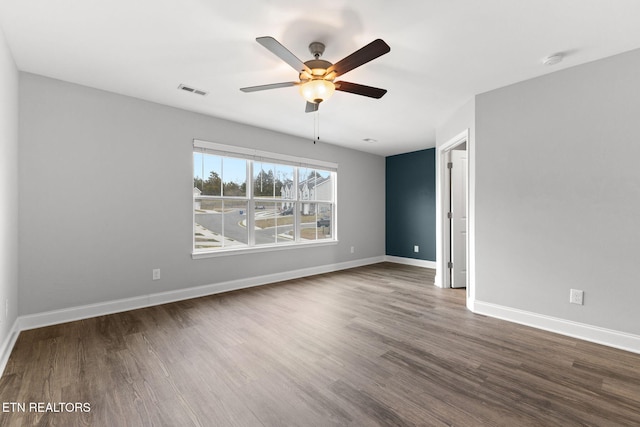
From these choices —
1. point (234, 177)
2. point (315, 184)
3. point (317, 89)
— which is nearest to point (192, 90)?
point (234, 177)

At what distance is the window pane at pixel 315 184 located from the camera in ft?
17.6

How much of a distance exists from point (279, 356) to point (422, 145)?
4974mm

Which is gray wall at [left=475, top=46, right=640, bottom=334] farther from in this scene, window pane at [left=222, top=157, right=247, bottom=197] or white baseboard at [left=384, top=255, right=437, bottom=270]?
window pane at [left=222, top=157, right=247, bottom=197]

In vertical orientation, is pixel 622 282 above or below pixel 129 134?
below

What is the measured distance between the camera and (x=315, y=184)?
5.62m

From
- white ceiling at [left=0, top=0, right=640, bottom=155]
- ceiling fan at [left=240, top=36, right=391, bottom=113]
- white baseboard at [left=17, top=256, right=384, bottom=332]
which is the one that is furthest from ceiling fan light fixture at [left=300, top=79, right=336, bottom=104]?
white baseboard at [left=17, top=256, right=384, bottom=332]

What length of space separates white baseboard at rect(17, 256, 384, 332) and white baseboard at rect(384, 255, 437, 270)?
91.6 inches

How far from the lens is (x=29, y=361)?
224cm

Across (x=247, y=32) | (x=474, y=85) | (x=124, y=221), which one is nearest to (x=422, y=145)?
(x=474, y=85)

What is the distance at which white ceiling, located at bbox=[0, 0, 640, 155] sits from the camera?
1.95 meters

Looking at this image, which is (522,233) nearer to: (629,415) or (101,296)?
(629,415)

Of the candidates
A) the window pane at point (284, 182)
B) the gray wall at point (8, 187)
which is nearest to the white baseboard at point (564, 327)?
the window pane at point (284, 182)

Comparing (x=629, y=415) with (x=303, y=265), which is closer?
(x=629, y=415)

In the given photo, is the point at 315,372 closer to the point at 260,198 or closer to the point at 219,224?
the point at 219,224
